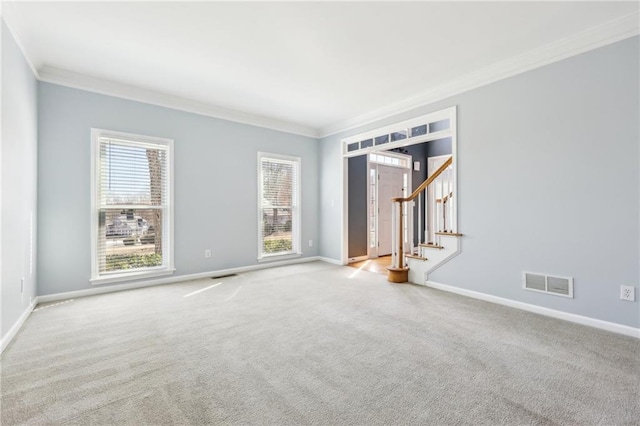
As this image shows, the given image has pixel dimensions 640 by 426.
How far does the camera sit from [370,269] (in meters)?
5.23

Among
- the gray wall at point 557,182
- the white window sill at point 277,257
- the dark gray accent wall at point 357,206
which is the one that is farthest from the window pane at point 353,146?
the white window sill at point 277,257

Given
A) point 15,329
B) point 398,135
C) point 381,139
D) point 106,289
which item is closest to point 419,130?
point 398,135

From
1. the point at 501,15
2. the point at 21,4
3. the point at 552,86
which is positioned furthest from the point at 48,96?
the point at 552,86

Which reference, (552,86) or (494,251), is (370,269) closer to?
(494,251)

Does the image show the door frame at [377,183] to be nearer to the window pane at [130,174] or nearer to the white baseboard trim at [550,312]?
the white baseboard trim at [550,312]

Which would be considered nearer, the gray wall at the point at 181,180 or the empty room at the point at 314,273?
the empty room at the point at 314,273

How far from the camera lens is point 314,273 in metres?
4.85

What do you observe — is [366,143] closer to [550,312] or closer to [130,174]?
[550,312]

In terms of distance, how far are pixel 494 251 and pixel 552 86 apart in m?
1.80

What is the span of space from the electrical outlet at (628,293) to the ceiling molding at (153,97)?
4.96 metres

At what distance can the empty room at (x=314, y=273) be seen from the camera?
5.83ft

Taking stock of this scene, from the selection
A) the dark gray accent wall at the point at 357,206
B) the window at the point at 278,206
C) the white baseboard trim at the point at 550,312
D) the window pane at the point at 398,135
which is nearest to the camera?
the white baseboard trim at the point at 550,312

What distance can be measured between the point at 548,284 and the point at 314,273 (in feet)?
10.1

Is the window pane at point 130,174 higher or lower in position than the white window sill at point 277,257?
higher
